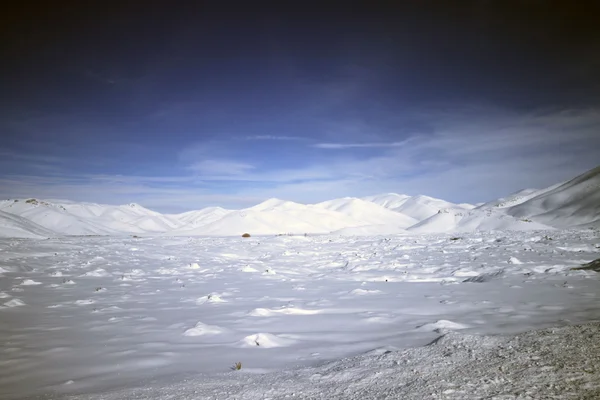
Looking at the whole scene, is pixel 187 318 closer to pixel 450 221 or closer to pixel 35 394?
pixel 35 394

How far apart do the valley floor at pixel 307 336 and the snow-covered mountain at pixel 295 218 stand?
→ 1419 inches

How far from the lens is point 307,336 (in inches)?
197

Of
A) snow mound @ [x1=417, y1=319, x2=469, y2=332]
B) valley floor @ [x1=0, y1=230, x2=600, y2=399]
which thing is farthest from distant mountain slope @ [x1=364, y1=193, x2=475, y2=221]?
snow mound @ [x1=417, y1=319, x2=469, y2=332]

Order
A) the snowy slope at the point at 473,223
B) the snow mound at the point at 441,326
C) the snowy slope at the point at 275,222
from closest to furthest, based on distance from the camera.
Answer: the snow mound at the point at 441,326 < the snowy slope at the point at 473,223 < the snowy slope at the point at 275,222

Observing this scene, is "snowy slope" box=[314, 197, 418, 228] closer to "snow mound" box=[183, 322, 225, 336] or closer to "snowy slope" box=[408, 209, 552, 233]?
"snowy slope" box=[408, 209, 552, 233]

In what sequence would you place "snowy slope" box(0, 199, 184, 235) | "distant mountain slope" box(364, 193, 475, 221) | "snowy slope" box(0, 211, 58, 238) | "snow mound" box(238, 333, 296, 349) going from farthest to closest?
"distant mountain slope" box(364, 193, 475, 221), "snowy slope" box(0, 199, 184, 235), "snowy slope" box(0, 211, 58, 238), "snow mound" box(238, 333, 296, 349)

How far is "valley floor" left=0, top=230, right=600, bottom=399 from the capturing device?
10.00 ft

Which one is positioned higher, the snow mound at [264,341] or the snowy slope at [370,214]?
the snowy slope at [370,214]

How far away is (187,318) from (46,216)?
62.1 m

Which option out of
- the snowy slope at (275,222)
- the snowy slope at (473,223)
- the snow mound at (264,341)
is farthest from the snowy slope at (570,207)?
the snow mound at (264,341)

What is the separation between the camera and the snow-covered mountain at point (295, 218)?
1758 inches

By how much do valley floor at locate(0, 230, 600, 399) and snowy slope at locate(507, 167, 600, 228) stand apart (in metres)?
41.3

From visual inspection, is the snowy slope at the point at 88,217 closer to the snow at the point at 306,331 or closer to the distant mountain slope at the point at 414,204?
the snow at the point at 306,331

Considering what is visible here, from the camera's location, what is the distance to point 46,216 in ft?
181
